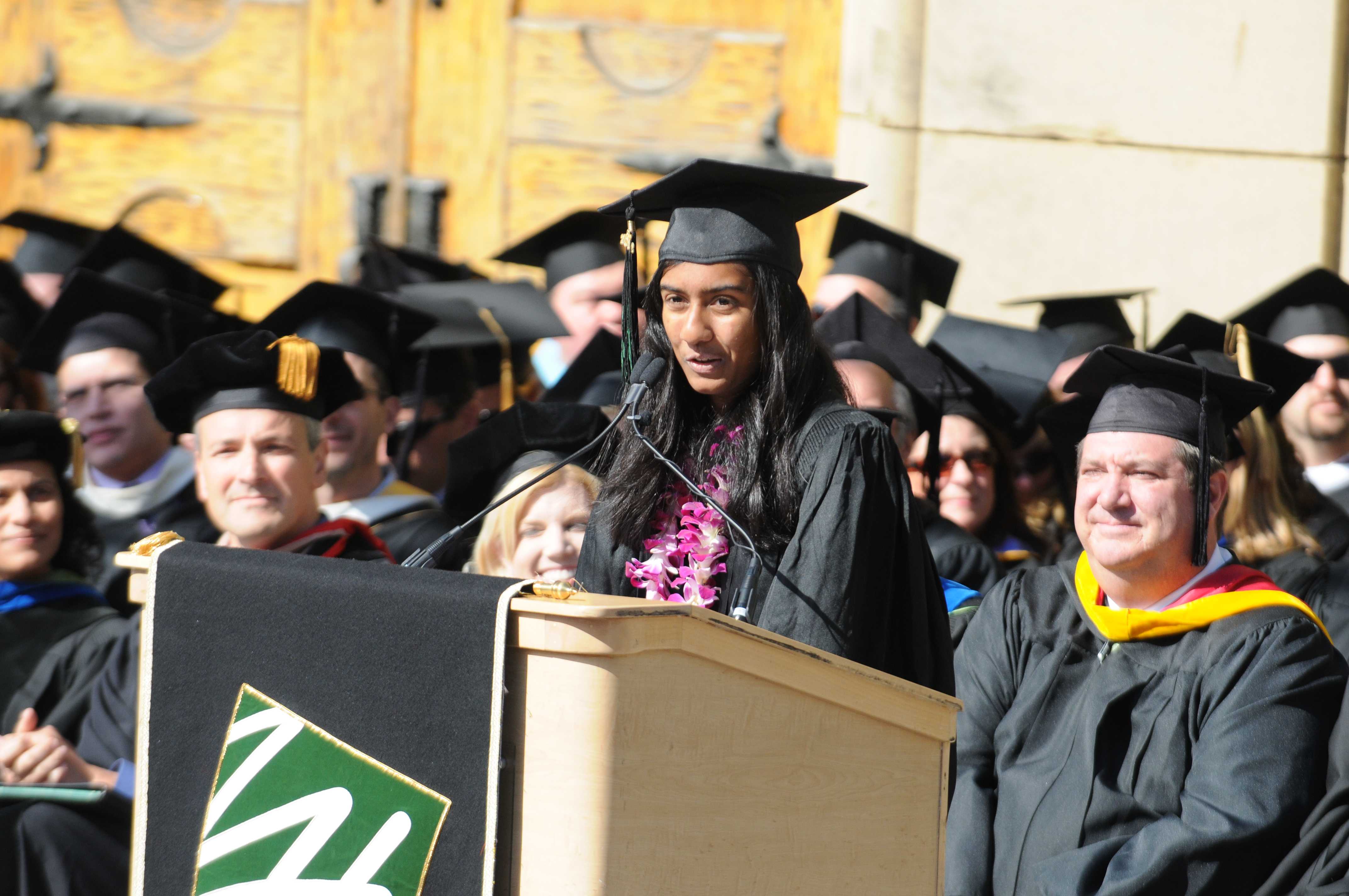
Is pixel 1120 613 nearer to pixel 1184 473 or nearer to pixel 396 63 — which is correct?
pixel 1184 473

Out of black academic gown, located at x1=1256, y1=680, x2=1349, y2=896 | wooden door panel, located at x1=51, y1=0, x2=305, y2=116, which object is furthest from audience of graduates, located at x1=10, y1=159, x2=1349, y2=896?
wooden door panel, located at x1=51, y1=0, x2=305, y2=116

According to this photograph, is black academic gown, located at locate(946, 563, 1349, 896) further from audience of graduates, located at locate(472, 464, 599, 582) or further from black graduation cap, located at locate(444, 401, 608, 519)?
black graduation cap, located at locate(444, 401, 608, 519)

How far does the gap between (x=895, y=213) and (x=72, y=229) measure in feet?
11.8

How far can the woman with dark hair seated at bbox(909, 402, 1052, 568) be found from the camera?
4766 mm

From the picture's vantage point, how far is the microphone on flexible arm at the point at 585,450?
83.0 inches

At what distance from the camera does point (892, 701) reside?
6.21 feet

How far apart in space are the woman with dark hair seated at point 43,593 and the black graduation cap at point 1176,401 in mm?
2681

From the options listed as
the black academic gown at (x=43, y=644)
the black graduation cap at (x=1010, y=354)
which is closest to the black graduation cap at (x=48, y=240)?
the black academic gown at (x=43, y=644)

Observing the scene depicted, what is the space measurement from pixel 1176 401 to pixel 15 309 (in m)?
4.52

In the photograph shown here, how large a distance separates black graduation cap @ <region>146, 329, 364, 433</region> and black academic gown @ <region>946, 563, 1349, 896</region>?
1872 mm

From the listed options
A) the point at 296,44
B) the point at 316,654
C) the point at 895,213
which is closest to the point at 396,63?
the point at 296,44

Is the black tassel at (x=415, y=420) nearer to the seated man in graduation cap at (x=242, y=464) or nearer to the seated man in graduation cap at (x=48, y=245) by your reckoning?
the seated man in graduation cap at (x=242, y=464)

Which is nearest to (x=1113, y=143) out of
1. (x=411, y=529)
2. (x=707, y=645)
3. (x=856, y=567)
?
(x=411, y=529)

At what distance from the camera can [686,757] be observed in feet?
5.62
